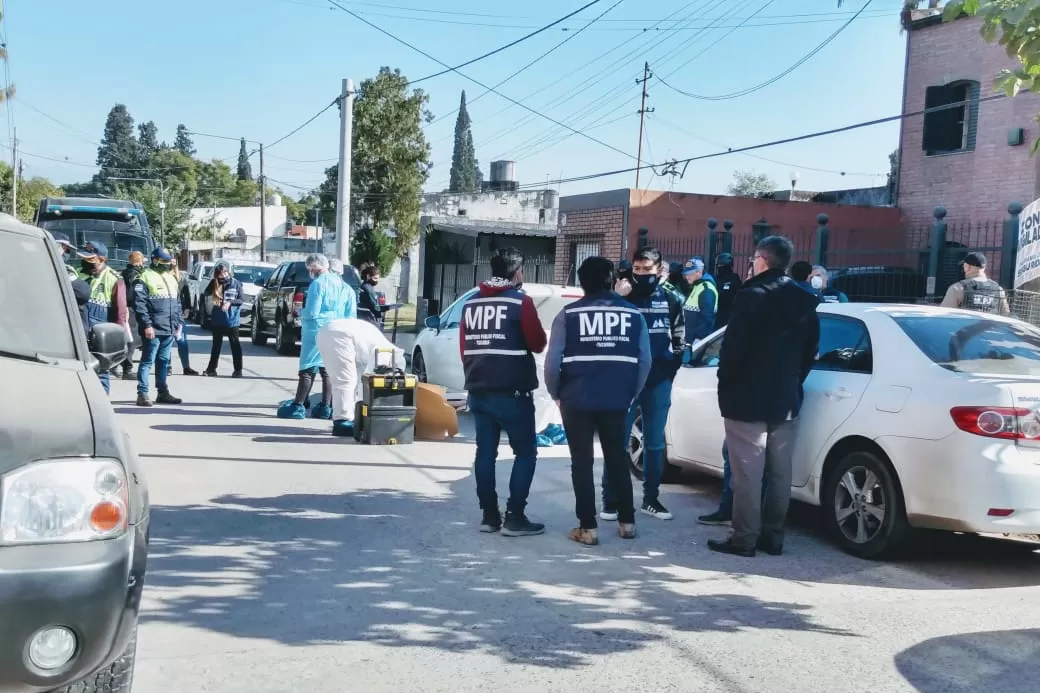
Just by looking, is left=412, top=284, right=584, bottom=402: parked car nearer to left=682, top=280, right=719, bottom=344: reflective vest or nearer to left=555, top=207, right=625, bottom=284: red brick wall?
left=682, top=280, right=719, bottom=344: reflective vest

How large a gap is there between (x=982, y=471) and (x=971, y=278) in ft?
13.9

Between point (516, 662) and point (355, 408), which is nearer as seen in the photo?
point (516, 662)

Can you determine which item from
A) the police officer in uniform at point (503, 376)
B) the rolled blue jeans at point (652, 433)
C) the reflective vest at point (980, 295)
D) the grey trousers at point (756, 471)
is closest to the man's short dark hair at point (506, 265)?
the police officer in uniform at point (503, 376)

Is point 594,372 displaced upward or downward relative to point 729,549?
upward

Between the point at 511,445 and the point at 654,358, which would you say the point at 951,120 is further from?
the point at 511,445

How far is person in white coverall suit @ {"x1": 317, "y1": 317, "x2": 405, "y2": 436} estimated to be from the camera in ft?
34.3

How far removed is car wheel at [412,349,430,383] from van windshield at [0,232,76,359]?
8.26 m

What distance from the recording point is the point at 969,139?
20359 mm

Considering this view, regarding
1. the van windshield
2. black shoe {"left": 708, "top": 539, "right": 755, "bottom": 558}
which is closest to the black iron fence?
black shoe {"left": 708, "top": 539, "right": 755, "bottom": 558}

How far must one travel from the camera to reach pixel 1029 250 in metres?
9.78

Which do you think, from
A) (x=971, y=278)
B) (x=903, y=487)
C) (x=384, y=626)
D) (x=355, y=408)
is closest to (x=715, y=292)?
(x=971, y=278)

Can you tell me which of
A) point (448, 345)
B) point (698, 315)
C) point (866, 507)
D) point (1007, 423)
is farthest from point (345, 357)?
point (1007, 423)

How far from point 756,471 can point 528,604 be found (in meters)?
1.89

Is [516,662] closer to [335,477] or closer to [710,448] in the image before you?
[710,448]
